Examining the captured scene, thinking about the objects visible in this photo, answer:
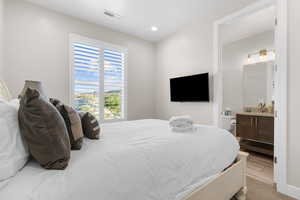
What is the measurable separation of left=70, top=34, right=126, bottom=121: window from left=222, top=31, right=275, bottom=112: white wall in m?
3.08

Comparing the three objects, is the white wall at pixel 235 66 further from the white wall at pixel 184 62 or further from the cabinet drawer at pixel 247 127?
Result: the white wall at pixel 184 62

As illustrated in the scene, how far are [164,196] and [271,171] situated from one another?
7.82ft

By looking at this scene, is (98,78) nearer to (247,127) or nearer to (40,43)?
(40,43)

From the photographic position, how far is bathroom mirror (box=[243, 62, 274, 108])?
12.1ft

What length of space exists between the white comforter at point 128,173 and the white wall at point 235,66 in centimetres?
357

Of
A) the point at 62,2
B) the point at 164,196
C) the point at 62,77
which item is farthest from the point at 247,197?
the point at 62,2

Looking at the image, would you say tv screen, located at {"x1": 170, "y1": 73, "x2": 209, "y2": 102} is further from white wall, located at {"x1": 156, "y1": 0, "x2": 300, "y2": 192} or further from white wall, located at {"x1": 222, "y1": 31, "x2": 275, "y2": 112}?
white wall, located at {"x1": 222, "y1": 31, "x2": 275, "y2": 112}

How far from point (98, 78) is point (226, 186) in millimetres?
2890

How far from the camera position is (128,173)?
815 mm

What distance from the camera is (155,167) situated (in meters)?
0.93

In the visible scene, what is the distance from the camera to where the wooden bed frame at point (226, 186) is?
109cm

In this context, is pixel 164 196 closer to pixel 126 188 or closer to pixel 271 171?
pixel 126 188

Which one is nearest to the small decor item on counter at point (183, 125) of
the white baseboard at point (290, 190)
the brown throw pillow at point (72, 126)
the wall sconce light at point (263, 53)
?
the brown throw pillow at point (72, 126)

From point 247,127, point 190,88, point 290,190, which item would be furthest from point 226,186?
point 247,127
